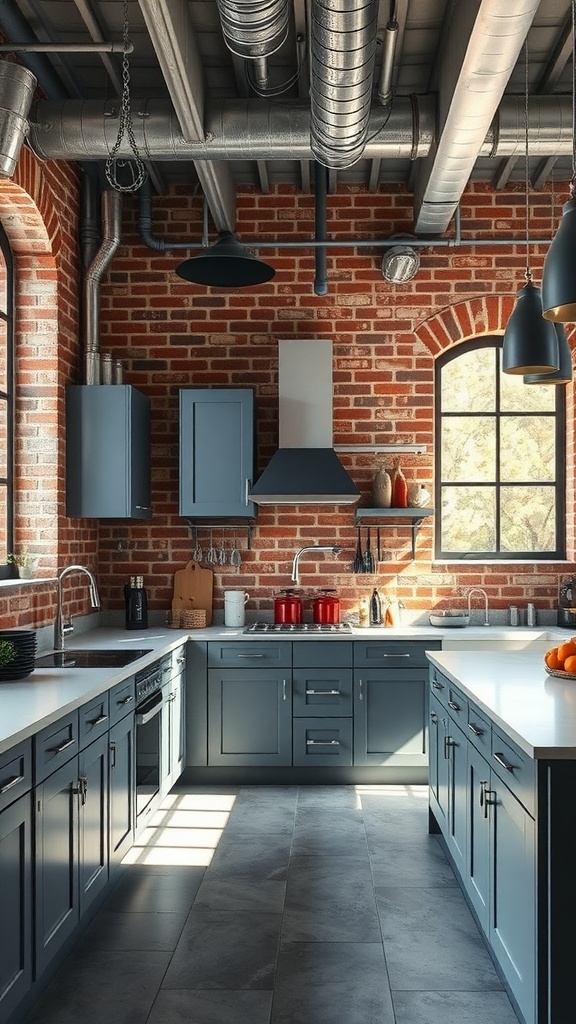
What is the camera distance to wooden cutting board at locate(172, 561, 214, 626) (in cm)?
577

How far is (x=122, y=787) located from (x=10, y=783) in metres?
1.42

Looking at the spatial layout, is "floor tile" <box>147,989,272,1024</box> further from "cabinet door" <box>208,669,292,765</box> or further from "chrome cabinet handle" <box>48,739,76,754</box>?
"cabinet door" <box>208,669,292,765</box>

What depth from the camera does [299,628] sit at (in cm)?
543

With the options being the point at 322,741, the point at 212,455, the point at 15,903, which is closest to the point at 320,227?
the point at 212,455

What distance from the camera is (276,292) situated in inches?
230

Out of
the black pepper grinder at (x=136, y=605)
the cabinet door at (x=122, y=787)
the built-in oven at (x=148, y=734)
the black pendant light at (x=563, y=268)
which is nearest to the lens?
the black pendant light at (x=563, y=268)

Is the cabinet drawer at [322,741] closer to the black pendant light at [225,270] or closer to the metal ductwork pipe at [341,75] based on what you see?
the black pendant light at [225,270]

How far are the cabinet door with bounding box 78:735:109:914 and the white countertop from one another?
4.49ft

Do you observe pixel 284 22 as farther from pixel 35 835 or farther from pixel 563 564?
pixel 563 564

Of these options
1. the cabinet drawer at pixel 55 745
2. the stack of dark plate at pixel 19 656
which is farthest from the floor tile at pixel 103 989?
the stack of dark plate at pixel 19 656

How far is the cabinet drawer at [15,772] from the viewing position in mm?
2396

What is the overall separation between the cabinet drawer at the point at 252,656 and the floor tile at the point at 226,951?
5.95ft

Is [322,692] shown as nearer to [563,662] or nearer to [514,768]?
[563,662]

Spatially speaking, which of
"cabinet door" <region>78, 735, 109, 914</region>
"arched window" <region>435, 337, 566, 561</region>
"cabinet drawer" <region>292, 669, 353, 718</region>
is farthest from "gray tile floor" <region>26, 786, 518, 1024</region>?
"arched window" <region>435, 337, 566, 561</region>
